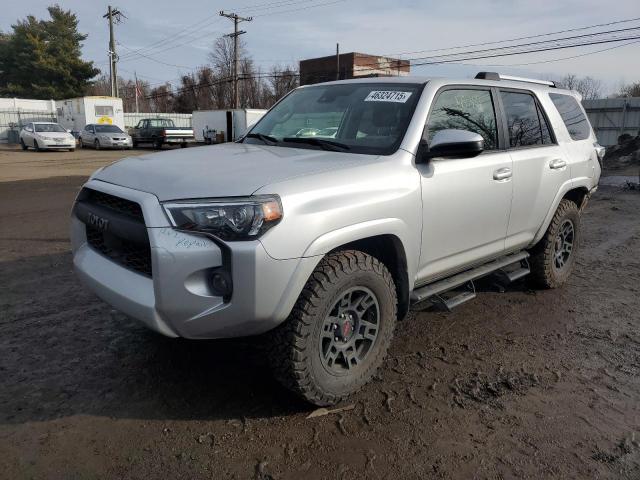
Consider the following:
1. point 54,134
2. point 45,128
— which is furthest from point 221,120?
point 45,128

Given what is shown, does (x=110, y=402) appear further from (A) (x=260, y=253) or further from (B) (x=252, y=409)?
(A) (x=260, y=253)

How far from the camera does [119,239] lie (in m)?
2.95

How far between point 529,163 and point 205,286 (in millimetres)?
3018

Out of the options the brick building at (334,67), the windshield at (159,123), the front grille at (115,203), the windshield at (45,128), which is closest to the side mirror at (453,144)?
the front grille at (115,203)

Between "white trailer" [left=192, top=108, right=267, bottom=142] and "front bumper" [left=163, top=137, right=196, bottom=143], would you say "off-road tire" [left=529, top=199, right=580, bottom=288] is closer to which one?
"white trailer" [left=192, top=108, right=267, bottom=142]

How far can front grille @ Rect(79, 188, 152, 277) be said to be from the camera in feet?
9.07

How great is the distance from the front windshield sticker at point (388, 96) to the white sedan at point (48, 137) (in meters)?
26.6

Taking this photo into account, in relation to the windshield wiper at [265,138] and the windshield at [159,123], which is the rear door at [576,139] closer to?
the windshield wiper at [265,138]

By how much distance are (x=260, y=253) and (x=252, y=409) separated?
3.44ft

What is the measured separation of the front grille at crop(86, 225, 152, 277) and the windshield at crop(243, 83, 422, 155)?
4.55 feet

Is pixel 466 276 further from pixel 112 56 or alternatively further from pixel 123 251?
pixel 112 56

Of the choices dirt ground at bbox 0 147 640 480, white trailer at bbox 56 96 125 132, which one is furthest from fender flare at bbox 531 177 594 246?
white trailer at bbox 56 96 125 132

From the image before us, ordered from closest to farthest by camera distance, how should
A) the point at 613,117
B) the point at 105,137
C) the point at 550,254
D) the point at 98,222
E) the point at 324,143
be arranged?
the point at 98,222
the point at 324,143
the point at 550,254
the point at 613,117
the point at 105,137

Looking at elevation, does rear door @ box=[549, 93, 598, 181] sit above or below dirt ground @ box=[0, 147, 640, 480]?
above
